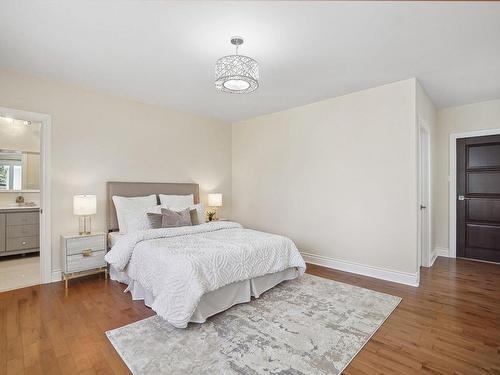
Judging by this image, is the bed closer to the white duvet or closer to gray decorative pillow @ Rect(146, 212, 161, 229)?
the white duvet

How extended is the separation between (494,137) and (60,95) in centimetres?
652

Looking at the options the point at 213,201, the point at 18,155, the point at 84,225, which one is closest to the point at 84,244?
the point at 84,225

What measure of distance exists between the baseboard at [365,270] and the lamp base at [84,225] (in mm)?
3312

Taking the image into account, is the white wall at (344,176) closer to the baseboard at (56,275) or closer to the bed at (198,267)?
the bed at (198,267)

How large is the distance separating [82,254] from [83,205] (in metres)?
0.63

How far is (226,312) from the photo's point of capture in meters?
2.58

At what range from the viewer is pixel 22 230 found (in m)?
4.55

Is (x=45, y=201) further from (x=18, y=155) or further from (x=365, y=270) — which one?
(x=365, y=270)

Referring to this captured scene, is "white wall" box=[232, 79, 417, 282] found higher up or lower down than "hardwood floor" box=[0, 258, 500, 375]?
higher up

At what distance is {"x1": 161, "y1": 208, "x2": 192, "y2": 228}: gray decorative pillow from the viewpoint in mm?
3508

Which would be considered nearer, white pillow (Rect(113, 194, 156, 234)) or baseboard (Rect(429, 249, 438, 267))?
white pillow (Rect(113, 194, 156, 234))

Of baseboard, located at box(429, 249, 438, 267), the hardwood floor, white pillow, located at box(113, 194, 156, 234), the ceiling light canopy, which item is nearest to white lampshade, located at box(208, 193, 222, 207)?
white pillow, located at box(113, 194, 156, 234)

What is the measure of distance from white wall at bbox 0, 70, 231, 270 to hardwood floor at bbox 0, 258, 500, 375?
0.96 meters

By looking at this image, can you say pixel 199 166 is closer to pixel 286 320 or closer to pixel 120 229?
pixel 120 229
